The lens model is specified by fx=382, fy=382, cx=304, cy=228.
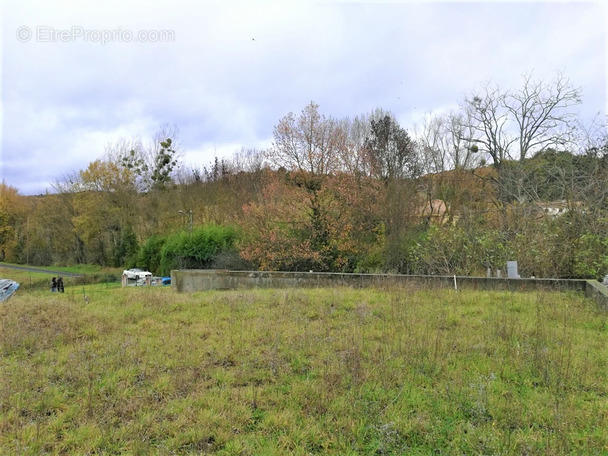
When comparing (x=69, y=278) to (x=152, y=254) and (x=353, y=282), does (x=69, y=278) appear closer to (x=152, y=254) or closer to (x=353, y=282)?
(x=152, y=254)

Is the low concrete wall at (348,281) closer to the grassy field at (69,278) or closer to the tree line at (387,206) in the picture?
the tree line at (387,206)

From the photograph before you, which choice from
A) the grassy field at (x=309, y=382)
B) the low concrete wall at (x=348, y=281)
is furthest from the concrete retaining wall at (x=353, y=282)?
the grassy field at (x=309, y=382)

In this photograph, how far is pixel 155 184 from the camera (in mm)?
32906

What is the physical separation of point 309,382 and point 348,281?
20.5ft

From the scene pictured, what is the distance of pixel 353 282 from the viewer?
9.68 m

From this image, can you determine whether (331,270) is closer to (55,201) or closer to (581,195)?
(581,195)

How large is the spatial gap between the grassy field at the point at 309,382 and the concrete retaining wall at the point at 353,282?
160 cm

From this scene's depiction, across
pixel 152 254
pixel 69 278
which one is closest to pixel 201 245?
pixel 152 254

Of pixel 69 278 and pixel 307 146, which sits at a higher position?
pixel 307 146

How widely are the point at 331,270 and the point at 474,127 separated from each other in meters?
14.8

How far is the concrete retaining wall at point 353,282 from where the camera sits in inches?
300

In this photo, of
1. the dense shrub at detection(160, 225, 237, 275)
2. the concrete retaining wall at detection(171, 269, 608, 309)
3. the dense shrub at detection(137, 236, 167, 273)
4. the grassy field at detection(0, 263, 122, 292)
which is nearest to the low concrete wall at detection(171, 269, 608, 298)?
the concrete retaining wall at detection(171, 269, 608, 309)

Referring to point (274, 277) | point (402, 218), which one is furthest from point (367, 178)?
point (274, 277)

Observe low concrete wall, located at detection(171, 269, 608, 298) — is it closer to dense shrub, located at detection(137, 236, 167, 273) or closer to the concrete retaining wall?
the concrete retaining wall
